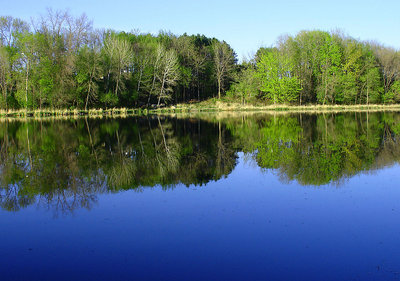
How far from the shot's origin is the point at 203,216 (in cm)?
759

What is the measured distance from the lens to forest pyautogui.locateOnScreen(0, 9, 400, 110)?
4681 cm

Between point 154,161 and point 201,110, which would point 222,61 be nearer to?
point 201,110

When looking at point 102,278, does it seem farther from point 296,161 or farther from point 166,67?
point 166,67

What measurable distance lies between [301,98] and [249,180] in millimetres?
55959

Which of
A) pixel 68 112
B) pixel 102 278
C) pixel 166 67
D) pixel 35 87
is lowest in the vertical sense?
pixel 102 278

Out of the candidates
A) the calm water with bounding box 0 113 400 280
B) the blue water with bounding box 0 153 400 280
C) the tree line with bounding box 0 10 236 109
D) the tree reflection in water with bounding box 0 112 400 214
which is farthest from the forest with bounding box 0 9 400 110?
the blue water with bounding box 0 153 400 280

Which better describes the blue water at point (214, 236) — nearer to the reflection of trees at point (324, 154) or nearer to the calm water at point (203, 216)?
the calm water at point (203, 216)

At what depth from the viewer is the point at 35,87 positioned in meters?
46.4

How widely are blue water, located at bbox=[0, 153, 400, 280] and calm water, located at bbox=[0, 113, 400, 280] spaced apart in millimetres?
23

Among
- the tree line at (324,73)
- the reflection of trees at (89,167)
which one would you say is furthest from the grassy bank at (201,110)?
the reflection of trees at (89,167)

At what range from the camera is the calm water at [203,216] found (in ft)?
17.6

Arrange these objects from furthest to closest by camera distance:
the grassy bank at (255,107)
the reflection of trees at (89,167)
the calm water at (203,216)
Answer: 1. the grassy bank at (255,107)
2. the reflection of trees at (89,167)
3. the calm water at (203,216)

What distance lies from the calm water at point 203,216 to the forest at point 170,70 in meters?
35.4

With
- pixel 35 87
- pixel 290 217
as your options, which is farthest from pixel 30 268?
pixel 35 87
